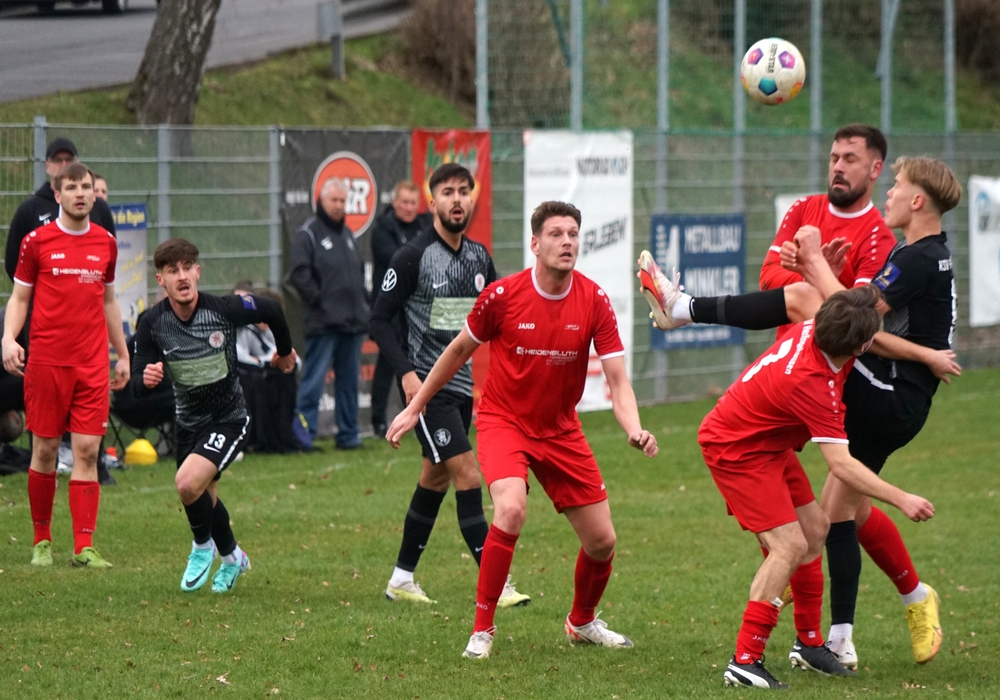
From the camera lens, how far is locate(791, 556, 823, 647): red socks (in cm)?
616

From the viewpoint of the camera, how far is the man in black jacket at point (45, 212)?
30.6 feet

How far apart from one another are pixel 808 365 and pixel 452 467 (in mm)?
2347

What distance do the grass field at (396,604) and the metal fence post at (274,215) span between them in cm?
210

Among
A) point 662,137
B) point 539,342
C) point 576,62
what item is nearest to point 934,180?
point 539,342

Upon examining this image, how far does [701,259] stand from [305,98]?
23.1ft

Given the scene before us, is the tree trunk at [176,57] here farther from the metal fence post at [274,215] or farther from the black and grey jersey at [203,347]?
the black and grey jersey at [203,347]

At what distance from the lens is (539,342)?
6.16 meters

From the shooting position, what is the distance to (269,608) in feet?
23.0

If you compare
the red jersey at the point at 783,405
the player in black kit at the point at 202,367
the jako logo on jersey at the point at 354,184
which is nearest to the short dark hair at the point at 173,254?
the player in black kit at the point at 202,367

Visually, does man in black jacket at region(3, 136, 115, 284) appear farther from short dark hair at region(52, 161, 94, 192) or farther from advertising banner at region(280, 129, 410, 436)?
advertising banner at region(280, 129, 410, 436)

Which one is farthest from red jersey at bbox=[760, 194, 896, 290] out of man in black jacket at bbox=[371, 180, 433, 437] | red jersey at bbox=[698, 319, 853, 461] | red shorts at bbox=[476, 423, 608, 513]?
man in black jacket at bbox=[371, 180, 433, 437]

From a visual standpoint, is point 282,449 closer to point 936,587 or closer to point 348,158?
point 348,158

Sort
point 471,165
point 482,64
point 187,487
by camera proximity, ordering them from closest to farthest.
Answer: point 187,487
point 471,165
point 482,64

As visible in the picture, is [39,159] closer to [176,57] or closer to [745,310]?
[176,57]
